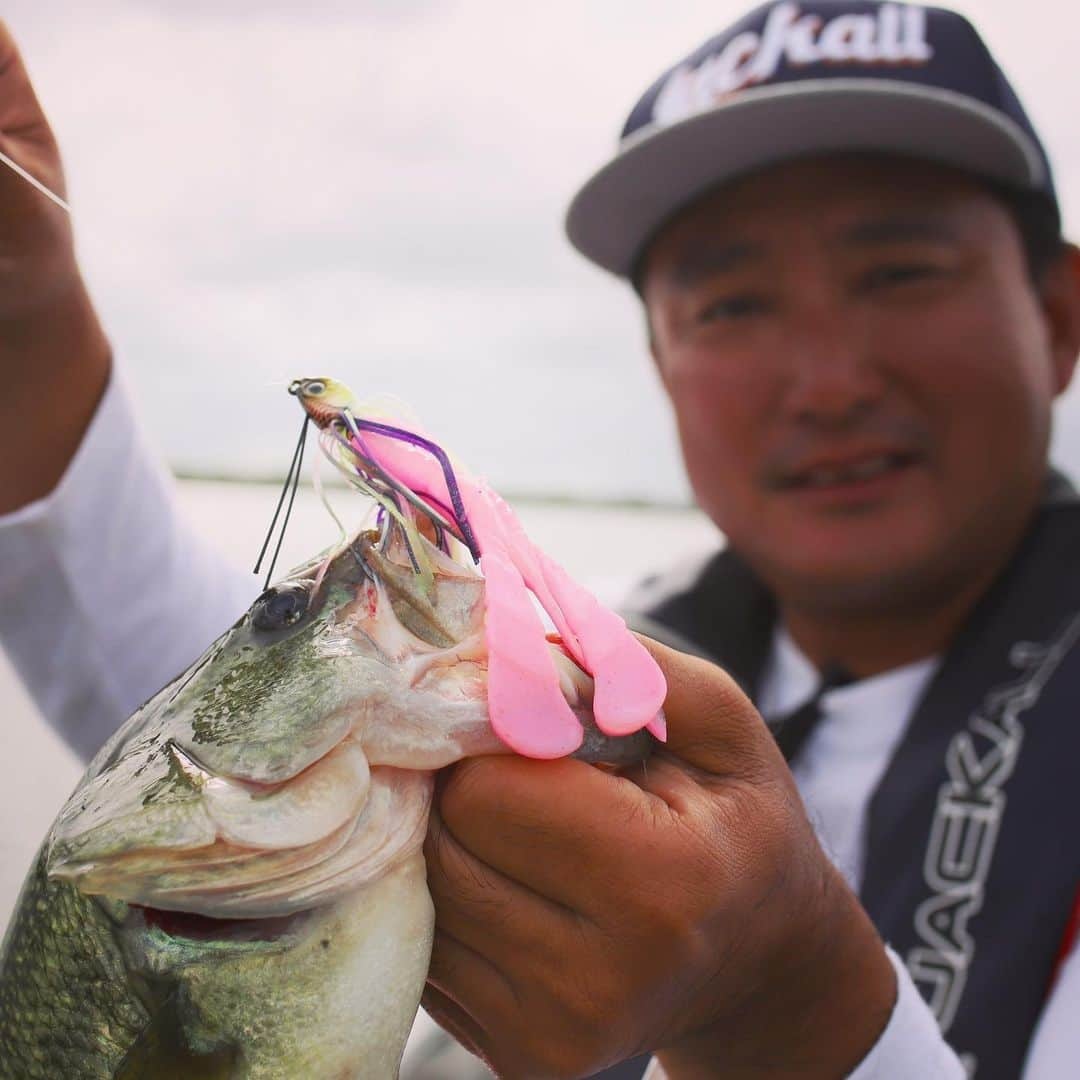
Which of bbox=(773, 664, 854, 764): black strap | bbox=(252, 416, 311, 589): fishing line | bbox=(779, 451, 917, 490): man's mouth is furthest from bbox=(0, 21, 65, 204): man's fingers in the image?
bbox=(773, 664, 854, 764): black strap

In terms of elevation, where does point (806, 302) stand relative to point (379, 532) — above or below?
below

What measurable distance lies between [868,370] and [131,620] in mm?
1670

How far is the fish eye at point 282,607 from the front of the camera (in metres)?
0.85

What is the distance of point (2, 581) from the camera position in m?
1.94

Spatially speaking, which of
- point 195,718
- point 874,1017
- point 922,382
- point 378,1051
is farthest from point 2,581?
point 922,382

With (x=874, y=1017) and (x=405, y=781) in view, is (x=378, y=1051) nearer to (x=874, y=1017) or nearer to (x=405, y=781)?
(x=405, y=781)

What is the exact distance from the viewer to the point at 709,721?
3.11ft

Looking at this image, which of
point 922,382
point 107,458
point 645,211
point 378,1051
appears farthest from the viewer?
point 645,211

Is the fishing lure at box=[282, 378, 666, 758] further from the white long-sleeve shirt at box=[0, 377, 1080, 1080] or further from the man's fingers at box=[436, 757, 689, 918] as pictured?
the white long-sleeve shirt at box=[0, 377, 1080, 1080]

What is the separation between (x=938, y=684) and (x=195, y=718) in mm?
1872

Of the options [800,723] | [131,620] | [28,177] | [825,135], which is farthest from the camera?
[800,723]

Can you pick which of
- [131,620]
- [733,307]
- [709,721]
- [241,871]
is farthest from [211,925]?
[733,307]

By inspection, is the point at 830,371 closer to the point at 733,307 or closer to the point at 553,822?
the point at 733,307

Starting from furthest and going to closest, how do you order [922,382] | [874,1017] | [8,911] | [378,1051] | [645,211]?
1. [645,211]
2. [922,382]
3. [874,1017]
4. [8,911]
5. [378,1051]
